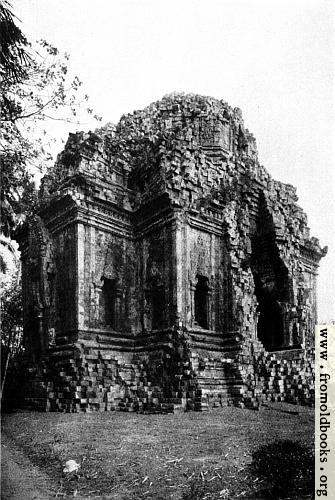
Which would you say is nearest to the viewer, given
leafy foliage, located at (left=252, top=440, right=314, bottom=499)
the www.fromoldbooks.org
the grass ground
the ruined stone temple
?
the www.fromoldbooks.org

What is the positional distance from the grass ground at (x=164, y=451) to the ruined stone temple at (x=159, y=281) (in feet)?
5.57

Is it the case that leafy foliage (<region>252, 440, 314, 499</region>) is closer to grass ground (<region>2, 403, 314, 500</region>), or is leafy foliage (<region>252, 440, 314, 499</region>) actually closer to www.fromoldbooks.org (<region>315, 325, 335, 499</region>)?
grass ground (<region>2, 403, 314, 500</region>)

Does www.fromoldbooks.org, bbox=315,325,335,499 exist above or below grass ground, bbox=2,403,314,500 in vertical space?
above

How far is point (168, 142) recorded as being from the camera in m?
16.2

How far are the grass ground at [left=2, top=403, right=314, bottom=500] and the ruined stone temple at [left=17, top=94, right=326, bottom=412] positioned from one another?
1.70m

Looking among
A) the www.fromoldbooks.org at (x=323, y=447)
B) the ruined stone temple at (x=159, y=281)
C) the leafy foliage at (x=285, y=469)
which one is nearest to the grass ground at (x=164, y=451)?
the leafy foliage at (x=285, y=469)

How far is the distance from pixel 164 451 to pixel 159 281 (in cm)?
786

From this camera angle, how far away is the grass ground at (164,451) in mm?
6043

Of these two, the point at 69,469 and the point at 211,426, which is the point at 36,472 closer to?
the point at 69,469

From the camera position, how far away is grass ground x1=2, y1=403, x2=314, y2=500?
6.04 metres

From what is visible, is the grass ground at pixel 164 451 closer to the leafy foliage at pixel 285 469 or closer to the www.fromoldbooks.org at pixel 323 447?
the leafy foliage at pixel 285 469

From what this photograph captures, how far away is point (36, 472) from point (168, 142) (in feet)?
37.3

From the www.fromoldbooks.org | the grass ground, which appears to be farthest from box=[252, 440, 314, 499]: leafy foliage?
the www.fromoldbooks.org

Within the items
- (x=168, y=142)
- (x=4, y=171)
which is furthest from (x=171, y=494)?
(x=168, y=142)
